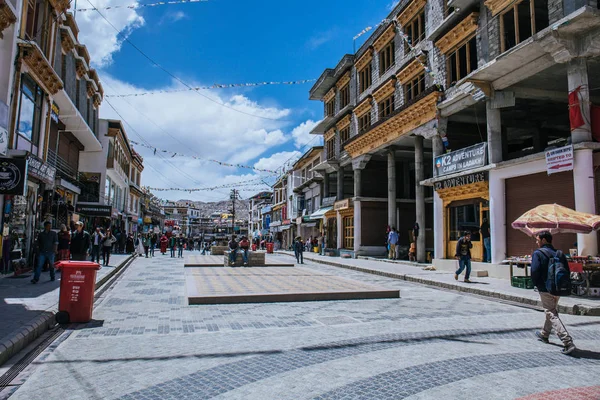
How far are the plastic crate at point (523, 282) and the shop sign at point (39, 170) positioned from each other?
1521 centimetres

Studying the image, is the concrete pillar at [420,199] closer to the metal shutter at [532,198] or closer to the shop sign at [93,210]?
the metal shutter at [532,198]

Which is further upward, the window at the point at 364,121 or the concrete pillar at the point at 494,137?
the window at the point at 364,121

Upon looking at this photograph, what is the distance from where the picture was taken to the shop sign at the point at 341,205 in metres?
29.9

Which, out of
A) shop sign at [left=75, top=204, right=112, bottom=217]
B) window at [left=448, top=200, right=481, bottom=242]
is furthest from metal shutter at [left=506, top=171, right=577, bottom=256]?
shop sign at [left=75, top=204, right=112, bottom=217]

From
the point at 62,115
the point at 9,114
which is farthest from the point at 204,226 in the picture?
the point at 9,114

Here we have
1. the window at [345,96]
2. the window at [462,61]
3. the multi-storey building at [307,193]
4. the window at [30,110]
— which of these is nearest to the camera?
the window at [30,110]

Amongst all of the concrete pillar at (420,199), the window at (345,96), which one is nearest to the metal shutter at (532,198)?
the concrete pillar at (420,199)

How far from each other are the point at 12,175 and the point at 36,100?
15.5ft

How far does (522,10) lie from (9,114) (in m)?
17.4

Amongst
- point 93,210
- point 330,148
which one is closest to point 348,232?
point 330,148

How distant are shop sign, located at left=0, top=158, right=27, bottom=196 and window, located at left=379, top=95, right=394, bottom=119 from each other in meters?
18.8

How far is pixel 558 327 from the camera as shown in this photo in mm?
5641

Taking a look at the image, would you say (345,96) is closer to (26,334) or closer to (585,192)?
(585,192)

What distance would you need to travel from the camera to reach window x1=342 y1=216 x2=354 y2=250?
101ft
